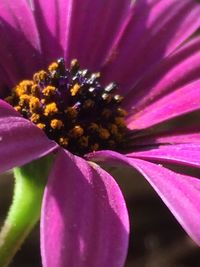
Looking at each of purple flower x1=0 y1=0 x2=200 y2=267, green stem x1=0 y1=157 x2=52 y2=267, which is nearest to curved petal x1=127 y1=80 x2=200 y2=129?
purple flower x1=0 y1=0 x2=200 y2=267

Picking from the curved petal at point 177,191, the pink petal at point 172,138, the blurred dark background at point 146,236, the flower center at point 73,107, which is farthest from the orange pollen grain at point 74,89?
the blurred dark background at point 146,236

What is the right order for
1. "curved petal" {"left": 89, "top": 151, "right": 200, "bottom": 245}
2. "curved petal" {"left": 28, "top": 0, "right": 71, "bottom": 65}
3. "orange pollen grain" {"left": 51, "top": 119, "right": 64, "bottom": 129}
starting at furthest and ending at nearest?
"curved petal" {"left": 28, "top": 0, "right": 71, "bottom": 65}
"orange pollen grain" {"left": 51, "top": 119, "right": 64, "bottom": 129}
"curved petal" {"left": 89, "top": 151, "right": 200, "bottom": 245}

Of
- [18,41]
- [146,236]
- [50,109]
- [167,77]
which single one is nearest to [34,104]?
[50,109]

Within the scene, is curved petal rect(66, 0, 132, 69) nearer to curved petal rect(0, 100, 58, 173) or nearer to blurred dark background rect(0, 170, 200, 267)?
curved petal rect(0, 100, 58, 173)

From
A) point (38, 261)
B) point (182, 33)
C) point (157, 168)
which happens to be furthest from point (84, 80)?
point (38, 261)

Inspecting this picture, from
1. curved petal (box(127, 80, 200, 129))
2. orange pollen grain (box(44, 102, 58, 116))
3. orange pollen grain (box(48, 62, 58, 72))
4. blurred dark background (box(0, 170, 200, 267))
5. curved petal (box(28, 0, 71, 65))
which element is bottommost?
blurred dark background (box(0, 170, 200, 267))

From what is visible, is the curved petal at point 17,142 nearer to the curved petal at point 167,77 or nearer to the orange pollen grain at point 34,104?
the orange pollen grain at point 34,104

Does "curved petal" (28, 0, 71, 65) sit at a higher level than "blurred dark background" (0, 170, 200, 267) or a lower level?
higher
